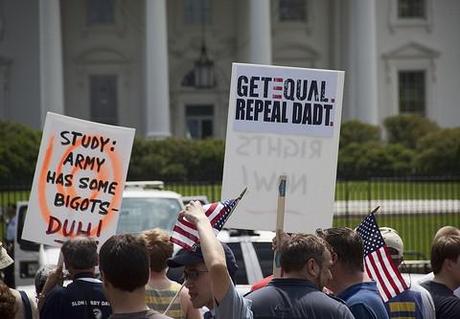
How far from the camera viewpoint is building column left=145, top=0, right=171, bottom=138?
141 feet

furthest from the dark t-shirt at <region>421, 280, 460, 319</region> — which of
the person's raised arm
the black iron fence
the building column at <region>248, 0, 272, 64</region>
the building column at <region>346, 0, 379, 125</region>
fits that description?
the building column at <region>346, 0, 379, 125</region>

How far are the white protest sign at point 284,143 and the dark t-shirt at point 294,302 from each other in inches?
71.3

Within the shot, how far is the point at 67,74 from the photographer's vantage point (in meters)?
47.5

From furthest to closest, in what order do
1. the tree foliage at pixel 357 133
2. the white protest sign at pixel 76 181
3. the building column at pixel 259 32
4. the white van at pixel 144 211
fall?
the building column at pixel 259 32
the tree foliage at pixel 357 133
the white van at pixel 144 211
the white protest sign at pixel 76 181

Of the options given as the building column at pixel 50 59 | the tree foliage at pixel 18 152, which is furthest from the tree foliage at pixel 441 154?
the building column at pixel 50 59

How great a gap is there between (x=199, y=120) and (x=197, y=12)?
4.43 meters

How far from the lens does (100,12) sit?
157 feet

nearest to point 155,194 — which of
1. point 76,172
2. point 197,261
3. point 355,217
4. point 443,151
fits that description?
point 76,172

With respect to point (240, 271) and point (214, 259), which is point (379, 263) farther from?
point (240, 271)

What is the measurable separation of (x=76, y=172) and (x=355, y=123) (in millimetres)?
32862

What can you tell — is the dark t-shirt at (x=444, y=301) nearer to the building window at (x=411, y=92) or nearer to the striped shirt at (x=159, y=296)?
the striped shirt at (x=159, y=296)

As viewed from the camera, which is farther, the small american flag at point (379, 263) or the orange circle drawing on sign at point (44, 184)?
the orange circle drawing on sign at point (44, 184)

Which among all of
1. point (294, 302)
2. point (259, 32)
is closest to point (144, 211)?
point (294, 302)

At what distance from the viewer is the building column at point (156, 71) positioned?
43.1 meters
